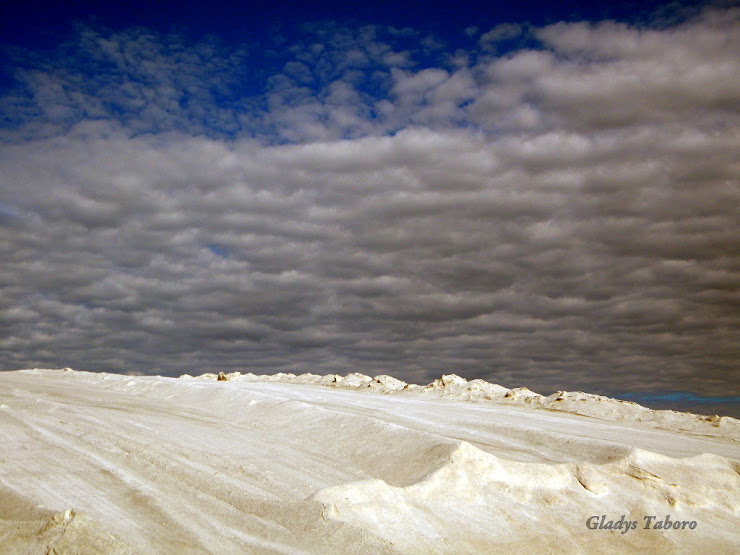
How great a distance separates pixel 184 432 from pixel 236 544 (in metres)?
5.97

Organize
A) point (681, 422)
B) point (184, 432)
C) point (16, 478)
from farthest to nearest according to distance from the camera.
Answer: point (681, 422), point (184, 432), point (16, 478)

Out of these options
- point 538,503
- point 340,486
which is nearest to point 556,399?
point 538,503

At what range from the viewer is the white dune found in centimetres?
641

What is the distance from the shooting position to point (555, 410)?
61.3 ft

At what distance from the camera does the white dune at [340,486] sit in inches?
252

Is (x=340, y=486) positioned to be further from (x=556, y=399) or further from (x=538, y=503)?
(x=556, y=399)

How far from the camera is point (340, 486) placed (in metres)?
7.22

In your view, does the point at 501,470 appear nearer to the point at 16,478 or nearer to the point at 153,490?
the point at 153,490

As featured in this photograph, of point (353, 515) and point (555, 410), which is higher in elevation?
point (555, 410)

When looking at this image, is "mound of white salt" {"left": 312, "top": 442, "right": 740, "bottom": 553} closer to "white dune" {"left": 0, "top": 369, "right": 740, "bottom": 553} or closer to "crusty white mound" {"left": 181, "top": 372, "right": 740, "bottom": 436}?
"white dune" {"left": 0, "top": 369, "right": 740, "bottom": 553}

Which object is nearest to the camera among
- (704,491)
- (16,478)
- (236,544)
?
(236,544)

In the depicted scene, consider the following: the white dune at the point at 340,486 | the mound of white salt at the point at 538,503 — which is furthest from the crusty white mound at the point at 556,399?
the mound of white salt at the point at 538,503

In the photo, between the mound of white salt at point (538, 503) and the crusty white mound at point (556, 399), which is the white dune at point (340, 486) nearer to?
the mound of white salt at point (538, 503)

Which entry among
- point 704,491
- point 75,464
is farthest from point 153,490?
point 704,491
